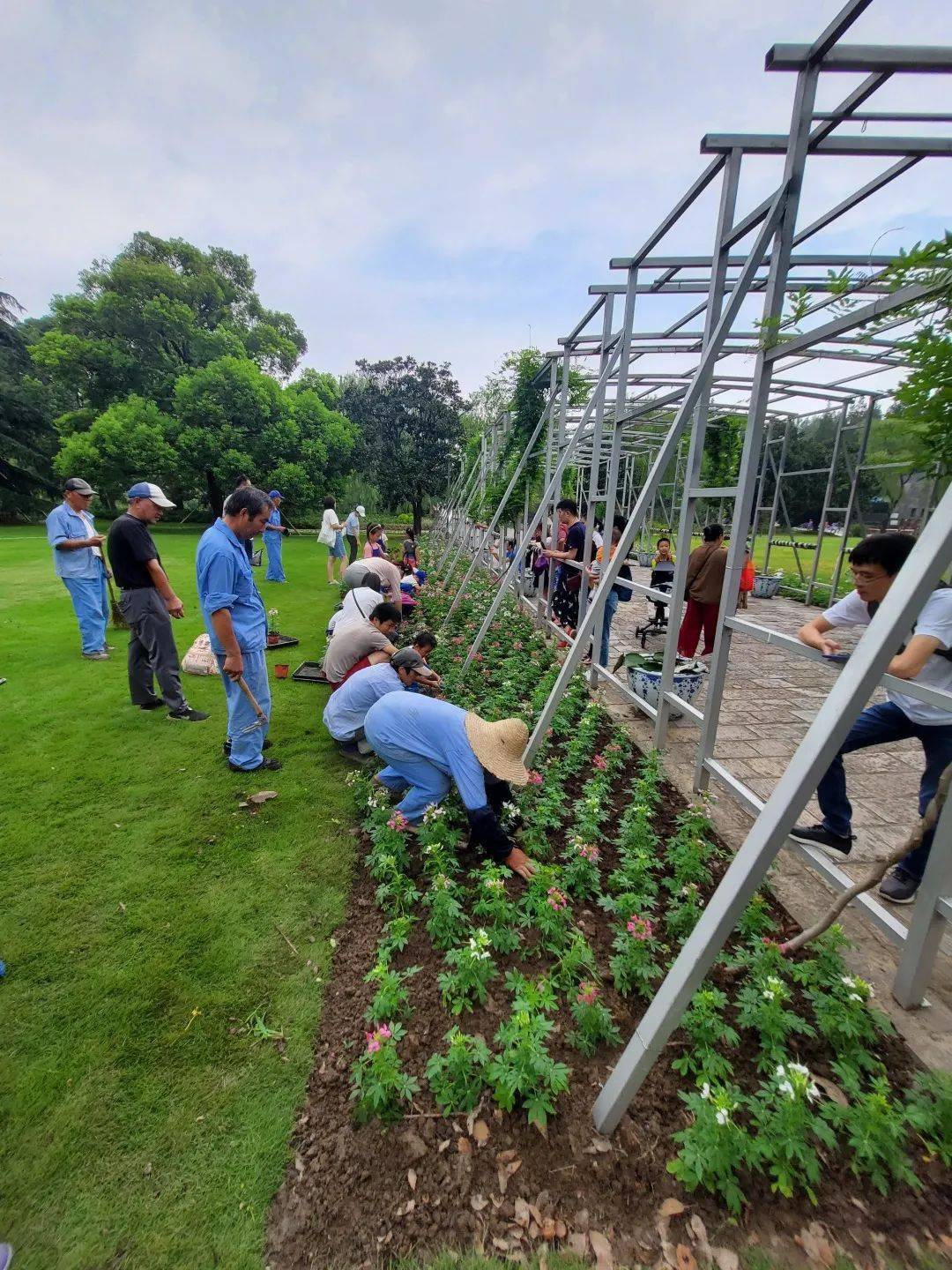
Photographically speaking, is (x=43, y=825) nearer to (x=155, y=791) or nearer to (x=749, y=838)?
(x=155, y=791)

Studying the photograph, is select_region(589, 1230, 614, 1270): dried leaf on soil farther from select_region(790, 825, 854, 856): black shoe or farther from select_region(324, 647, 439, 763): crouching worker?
select_region(324, 647, 439, 763): crouching worker

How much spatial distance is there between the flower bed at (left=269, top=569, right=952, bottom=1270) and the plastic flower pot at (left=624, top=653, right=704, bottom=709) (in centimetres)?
192

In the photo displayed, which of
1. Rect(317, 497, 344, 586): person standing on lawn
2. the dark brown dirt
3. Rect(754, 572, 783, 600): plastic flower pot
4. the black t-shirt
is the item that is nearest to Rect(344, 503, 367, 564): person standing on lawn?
Rect(317, 497, 344, 586): person standing on lawn

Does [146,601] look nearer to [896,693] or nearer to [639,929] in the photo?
[639,929]

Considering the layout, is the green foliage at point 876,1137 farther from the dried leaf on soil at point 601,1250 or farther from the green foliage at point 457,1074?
the green foliage at point 457,1074

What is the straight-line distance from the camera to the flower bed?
1.59 m

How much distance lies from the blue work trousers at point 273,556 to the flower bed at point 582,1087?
9.68 meters

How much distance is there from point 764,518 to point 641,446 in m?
4.44

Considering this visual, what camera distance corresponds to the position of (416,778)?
330 cm

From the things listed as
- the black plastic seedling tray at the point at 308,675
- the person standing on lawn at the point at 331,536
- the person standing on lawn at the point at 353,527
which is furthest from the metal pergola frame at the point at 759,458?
the person standing on lawn at the point at 353,527

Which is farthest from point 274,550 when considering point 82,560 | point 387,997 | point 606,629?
point 387,997

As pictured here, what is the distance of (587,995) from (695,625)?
16.0 feet

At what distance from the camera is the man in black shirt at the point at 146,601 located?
4.55 meters

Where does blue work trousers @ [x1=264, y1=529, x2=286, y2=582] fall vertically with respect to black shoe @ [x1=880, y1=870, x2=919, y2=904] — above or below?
above
